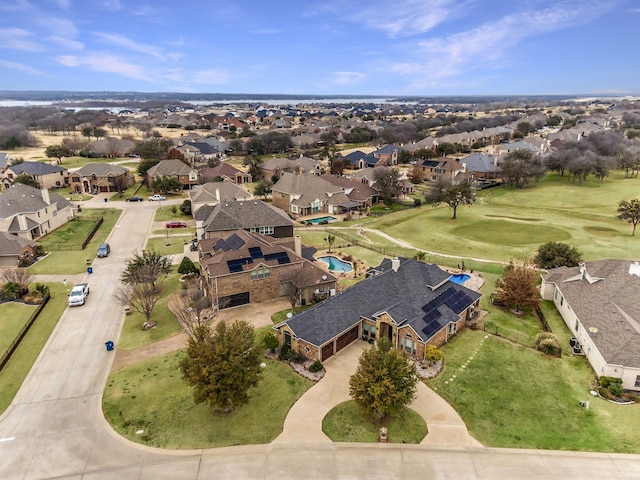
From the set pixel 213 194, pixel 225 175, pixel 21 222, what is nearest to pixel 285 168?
pixel 225 175

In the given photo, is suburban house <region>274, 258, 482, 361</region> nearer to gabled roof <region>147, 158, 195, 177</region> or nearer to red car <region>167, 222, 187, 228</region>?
red car <region>167, 222, 187, 228</region>

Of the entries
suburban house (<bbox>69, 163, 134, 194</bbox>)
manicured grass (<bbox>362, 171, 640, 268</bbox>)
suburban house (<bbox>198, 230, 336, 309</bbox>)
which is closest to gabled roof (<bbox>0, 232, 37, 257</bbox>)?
suburban house (<bbox>198, 230, 336, 309</bbox>)

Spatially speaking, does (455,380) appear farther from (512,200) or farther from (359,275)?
(512,200)

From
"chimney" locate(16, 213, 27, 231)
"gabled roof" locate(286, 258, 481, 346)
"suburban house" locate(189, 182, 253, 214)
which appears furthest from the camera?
"suburban house" locate(189, 182, 253, 214)

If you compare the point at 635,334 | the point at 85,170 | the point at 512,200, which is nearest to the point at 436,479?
the point at 635,334

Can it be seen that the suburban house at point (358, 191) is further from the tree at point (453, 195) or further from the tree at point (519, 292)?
the tree at point (519, 292)
